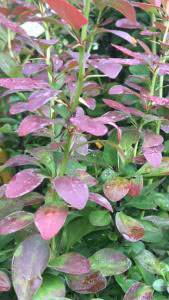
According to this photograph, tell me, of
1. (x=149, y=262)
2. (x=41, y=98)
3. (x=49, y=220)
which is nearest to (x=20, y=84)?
(x=41, y=98)

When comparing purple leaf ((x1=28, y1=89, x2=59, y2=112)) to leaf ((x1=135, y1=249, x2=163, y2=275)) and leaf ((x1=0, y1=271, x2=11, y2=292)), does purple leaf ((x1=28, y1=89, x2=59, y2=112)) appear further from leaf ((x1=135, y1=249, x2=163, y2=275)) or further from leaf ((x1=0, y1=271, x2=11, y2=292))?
leaf ((x1=135, y1=249, x2=163, y2=275))

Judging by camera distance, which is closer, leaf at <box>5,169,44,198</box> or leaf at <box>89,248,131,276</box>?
leaf at <box>5,169,44,198</box>

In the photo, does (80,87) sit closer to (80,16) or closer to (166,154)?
(80,16)

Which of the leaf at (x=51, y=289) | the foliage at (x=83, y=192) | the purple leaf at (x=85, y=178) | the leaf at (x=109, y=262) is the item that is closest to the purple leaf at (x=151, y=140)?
the foliage at (x=83, y=192)

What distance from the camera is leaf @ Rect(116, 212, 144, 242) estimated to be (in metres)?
1.07

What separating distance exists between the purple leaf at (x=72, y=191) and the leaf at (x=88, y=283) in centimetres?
23

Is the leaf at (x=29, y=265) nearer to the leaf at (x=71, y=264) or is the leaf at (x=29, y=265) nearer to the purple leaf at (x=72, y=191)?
the leaf at (x=71, y=264)

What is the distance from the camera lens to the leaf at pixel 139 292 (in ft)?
3.58

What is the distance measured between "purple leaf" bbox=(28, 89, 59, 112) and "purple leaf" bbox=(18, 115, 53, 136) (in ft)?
0.11

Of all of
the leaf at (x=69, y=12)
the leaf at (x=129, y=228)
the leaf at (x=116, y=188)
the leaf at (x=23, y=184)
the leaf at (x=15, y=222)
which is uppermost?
the leaf at (x=69, y=12)

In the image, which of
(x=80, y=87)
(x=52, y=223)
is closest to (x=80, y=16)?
(x=80, y=87)

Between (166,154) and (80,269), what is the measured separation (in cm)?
56

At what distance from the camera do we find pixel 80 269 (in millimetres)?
1018

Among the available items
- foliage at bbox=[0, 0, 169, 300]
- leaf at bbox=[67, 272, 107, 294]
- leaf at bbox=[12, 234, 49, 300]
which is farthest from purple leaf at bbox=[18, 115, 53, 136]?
leaf at bbox=[67, 272, 107, 294]
